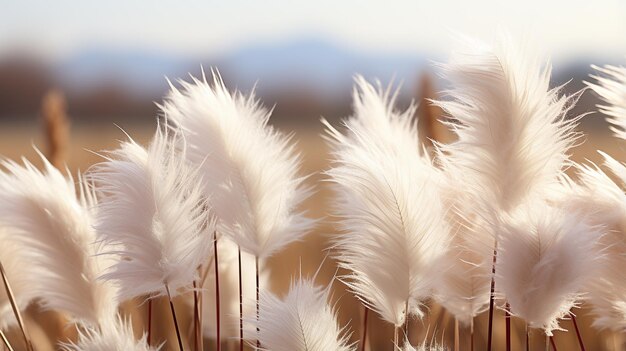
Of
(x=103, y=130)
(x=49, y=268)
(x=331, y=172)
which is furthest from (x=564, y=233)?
(x=103, y=130)

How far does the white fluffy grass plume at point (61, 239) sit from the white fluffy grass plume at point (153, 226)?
77 millimetres

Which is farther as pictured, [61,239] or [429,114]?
[429,114]

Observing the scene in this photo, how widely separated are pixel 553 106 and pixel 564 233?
10cm

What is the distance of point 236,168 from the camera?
27.7 inches

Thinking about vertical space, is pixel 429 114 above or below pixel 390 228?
above

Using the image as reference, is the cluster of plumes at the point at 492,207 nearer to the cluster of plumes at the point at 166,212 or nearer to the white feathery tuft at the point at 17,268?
the cluster of plumes at the point at 166,212

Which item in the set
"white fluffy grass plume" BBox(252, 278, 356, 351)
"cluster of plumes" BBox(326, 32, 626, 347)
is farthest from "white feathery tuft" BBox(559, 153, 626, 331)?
"white fluffy grass plume" BBox(252, 278, 356, 351)

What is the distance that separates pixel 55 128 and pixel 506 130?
1041 millimetres

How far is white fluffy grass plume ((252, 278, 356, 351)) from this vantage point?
2.09 ft

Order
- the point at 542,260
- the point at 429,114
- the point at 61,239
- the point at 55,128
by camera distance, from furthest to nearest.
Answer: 1. the point at 55,128
2. the point at 429,114
3. the point at 61,239
4. the point at 542,260

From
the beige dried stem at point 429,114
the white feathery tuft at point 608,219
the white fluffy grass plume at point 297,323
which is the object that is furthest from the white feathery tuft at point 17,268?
the beige dried stem at point 429,114

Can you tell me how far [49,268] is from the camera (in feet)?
2.48

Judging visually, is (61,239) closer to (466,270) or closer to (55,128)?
(466,270)

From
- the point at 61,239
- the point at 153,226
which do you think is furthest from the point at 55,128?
the point at 153,226
